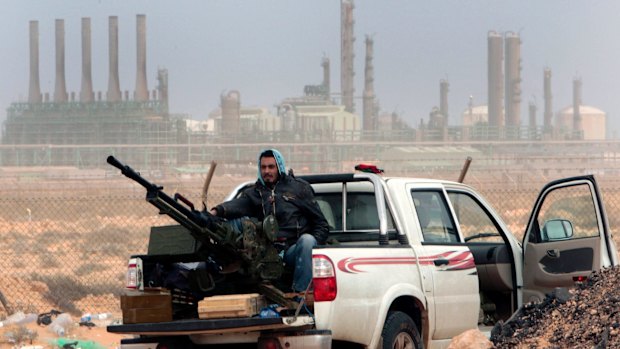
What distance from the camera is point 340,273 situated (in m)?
7.42

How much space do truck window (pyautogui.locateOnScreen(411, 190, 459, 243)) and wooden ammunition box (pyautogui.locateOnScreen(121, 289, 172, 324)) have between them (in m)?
2.03

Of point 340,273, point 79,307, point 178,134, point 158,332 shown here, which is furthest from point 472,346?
point 178,134

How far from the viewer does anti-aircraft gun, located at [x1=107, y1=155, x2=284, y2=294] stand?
7.17 metres

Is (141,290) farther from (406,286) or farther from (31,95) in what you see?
(31,95)

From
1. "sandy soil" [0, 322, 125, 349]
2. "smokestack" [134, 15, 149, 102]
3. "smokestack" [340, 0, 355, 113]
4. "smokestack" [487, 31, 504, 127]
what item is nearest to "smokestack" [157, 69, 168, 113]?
"smokestack" [134, 15, 149, 102]

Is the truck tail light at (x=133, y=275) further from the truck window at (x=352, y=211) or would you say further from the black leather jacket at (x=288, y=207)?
the truck window at (x=352, y=211)

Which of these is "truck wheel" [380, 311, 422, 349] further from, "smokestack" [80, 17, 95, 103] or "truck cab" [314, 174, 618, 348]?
"smokestack" [80, 17, 95, 103]

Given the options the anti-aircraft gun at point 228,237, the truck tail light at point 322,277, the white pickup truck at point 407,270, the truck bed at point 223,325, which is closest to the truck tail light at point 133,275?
the white pickup truck at point 407,270

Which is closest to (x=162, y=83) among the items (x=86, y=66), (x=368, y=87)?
(x=86, y=66)

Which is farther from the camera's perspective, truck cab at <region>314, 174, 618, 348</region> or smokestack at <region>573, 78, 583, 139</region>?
smokestack at <region>573, 78, 583, 139</region>

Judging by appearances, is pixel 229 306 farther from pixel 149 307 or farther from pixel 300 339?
pixel 149 307

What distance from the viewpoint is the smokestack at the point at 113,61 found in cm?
14394

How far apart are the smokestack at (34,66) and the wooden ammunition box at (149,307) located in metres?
145

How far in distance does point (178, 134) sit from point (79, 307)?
127 metres
